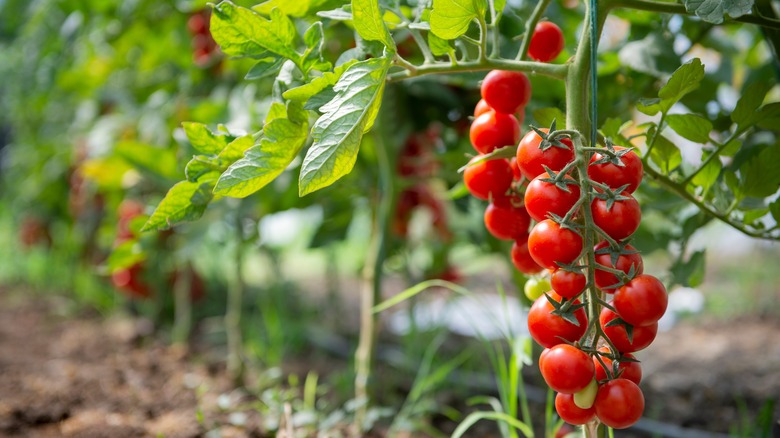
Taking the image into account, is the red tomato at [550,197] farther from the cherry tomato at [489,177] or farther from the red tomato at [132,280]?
the red tomato at [132,280]

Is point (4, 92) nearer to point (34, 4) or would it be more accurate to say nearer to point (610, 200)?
point (34, 4)

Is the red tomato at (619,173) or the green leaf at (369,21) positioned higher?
the green leaf at (369,21)

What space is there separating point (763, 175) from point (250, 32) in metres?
0.52

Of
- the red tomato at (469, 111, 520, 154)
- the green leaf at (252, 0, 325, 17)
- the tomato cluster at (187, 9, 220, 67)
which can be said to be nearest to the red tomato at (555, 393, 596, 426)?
the red tomato at (469, 111, 520, 154)

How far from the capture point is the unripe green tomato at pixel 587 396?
0.49 meters

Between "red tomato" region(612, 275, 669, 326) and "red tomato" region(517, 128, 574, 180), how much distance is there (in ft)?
0.34

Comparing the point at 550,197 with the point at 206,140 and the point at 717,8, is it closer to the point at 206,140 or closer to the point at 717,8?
the point at 717,8

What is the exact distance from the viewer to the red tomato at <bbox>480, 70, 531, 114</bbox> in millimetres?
604

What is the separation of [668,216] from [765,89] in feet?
1.31

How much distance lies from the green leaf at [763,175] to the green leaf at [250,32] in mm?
462

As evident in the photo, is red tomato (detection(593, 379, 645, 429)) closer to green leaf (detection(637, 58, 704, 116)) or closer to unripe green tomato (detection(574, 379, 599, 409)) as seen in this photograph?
unripe green tomato (detection(574, 379, 599, 409))

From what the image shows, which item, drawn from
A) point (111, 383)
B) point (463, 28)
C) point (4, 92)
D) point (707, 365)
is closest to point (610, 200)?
point (463, 28)

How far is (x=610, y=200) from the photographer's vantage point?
0.47m

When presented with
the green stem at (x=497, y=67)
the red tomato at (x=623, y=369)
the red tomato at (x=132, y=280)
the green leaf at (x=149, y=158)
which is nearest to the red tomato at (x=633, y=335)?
the red tomato at (x=623, y=369)
